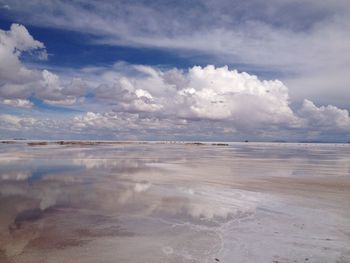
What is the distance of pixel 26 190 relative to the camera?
1784cm

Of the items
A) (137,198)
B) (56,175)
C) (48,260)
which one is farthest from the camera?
(56,175)

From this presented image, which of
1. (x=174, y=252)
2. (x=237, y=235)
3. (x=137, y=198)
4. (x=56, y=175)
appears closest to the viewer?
(x=174, y=252)

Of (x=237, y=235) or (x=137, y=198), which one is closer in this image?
(x=237, y=235)

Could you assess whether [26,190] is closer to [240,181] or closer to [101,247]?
[101,247]

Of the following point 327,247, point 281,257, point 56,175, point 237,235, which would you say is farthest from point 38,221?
point 56,175

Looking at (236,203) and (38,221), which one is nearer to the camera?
(38,221)

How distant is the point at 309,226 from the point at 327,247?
6.89 feet

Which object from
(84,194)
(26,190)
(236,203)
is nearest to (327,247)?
(236,203)

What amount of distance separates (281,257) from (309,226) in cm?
335

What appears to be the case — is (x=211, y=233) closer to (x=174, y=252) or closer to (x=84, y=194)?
(x=174, y=252)

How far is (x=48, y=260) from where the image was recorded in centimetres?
813

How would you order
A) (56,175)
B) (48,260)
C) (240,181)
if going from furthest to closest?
(56,175), (240,181), (48,260)

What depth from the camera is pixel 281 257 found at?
27.8ft

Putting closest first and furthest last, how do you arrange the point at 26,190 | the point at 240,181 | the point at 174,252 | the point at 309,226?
the point at 174,252
the point at 309,226
the point at 26,190
the point at 240,181
